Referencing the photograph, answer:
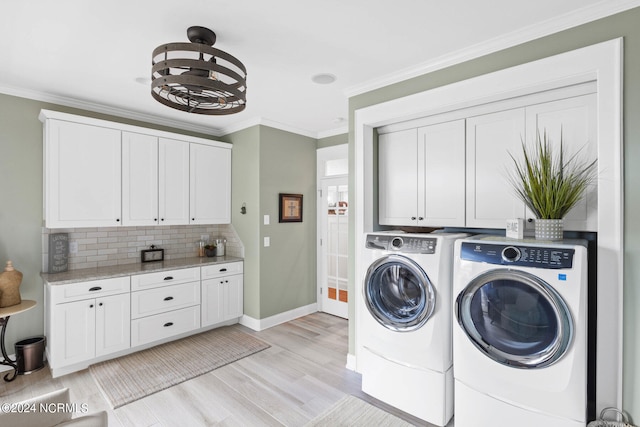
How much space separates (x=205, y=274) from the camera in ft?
12.7

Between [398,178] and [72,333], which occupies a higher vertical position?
[398,178]

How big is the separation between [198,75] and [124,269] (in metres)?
2.39

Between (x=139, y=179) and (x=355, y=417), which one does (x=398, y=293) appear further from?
(x=139, y=179)

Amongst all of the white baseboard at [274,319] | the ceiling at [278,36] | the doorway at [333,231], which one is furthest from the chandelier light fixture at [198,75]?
the white baseboard at [274,319]

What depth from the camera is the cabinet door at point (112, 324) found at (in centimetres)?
308

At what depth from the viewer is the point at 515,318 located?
1918mm

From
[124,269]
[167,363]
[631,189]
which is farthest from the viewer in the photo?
[124,269]

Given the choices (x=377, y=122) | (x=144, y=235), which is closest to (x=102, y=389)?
(x=144, y=235)

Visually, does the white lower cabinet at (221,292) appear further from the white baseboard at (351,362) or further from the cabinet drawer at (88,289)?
the white baseboard at (351,362)

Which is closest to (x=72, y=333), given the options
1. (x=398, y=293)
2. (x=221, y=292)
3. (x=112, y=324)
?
(x=112, y=324)

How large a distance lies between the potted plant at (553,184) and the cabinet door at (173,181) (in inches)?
134

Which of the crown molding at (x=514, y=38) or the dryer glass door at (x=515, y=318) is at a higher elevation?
the crown molding at (x=514, y=38)

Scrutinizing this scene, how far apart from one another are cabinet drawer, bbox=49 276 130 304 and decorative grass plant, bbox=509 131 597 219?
139 inches

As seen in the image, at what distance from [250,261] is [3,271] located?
230 centimetres
